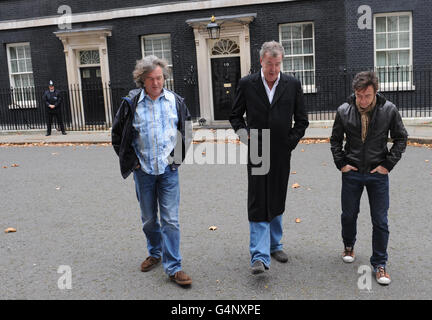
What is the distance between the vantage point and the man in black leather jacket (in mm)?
3908

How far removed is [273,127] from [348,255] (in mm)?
1393

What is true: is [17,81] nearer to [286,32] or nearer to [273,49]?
[286,32]

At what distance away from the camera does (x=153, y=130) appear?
13.2ft

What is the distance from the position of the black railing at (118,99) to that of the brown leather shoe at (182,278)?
1285cm

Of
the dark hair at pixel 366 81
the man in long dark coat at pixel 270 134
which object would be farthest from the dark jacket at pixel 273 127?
the dark hair at pixel 366 81

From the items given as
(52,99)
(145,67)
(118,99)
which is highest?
(145,67)

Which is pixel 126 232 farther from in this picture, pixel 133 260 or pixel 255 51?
pixel 255 51

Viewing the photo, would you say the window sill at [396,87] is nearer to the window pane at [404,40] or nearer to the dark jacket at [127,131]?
the window pane at [404,40]

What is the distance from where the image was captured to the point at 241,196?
23.4ft

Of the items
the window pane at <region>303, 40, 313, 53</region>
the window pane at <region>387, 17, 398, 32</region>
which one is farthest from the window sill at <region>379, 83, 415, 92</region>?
the window pane at <region>303, 40, 313, 53</region>

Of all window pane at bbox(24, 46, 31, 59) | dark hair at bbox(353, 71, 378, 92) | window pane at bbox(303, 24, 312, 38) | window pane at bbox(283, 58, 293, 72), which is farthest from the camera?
window pane at bbox(24, 46, 31, 59)

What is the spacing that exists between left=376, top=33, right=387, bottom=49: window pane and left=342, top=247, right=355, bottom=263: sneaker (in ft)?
46.1

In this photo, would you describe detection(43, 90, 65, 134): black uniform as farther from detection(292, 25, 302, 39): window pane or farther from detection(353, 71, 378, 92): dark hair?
detection(353, 71, 378, 92): dark hair

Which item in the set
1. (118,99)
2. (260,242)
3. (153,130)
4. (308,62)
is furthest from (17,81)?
(260,242)
